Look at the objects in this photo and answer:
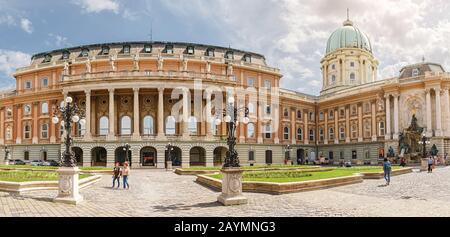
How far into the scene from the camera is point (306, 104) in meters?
74.9

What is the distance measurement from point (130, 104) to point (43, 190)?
3777 centimetres

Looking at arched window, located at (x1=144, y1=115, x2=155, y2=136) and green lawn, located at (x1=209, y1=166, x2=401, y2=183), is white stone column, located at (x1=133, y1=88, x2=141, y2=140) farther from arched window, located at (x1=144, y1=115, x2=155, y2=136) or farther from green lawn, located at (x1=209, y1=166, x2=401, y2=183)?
green lawn, located at (x1=209, y1=166, x2=401, y2=183)

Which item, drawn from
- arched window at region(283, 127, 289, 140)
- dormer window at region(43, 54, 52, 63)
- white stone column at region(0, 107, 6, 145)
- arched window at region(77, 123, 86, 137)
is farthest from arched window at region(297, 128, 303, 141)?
white stone column at region(0, 107, 6, 145)

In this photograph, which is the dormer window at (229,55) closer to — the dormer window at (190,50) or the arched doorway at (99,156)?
the dormer window at (190,50)

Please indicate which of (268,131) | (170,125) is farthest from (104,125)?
(268,131)

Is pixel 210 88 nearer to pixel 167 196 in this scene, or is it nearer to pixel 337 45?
pixel 167 196

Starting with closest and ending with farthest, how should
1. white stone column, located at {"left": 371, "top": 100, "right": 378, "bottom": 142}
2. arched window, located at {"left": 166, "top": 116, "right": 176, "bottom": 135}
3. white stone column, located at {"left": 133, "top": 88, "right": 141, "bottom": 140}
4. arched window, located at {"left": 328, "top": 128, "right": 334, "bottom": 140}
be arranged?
white stone column, located at {"left": 133, "top": 88, "right": 141, "bottom": 140} < arched window, located at {"left": 166, "top": 116, "right": 176, "bottom": 135} < white stone column, located at {"left": 371, "top": 100, "right": 378, "bottom": 142} < arched window, located at {"left": 328, "top": 128, "right": 334, "bottom": 140}

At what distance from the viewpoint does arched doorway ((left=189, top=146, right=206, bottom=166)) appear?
57.6 m

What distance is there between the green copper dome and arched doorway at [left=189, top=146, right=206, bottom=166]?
46.2 metres

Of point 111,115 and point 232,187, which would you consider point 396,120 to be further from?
point 232,187

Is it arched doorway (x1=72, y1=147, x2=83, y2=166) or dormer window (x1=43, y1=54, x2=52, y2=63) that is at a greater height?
dormer window (x1=43, y1=54, x2=52, y2=63)

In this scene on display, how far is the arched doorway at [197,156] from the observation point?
57625mm

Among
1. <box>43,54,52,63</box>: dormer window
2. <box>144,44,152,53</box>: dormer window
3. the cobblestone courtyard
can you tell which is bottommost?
the cobblestone courtyard

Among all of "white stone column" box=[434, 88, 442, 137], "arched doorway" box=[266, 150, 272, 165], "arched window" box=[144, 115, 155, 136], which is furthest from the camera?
"arched doorway" box=[266, 150, 272, 165]
